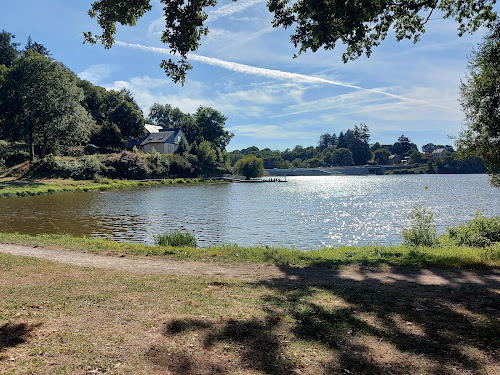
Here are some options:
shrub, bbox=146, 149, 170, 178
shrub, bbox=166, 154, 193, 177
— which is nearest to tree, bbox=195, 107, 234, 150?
shrub, bbox=166, 154, 193, 177

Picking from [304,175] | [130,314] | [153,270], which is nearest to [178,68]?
[153,270]

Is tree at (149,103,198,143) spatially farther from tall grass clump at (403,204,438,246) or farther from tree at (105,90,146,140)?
tall grass clump at (403,204,438,246)

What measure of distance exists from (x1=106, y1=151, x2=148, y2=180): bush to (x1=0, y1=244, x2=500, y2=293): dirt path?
6478cm

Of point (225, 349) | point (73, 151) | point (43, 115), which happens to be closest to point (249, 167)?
point (73, 151)

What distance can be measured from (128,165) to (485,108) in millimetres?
70877

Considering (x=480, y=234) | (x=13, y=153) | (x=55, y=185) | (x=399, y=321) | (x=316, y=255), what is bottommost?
(x=316, y=255)

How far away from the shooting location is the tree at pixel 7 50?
9162 cm

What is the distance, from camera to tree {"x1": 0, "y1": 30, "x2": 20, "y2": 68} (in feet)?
301

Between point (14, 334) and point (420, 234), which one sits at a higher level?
point (14, 334)

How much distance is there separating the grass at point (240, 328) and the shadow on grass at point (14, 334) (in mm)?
15

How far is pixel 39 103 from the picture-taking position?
5925 centimetres

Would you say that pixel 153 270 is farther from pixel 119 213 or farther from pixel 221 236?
pixel 119 213

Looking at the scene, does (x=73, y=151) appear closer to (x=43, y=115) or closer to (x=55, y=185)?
(x=43, y=115)

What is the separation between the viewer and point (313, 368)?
450 centimetres
